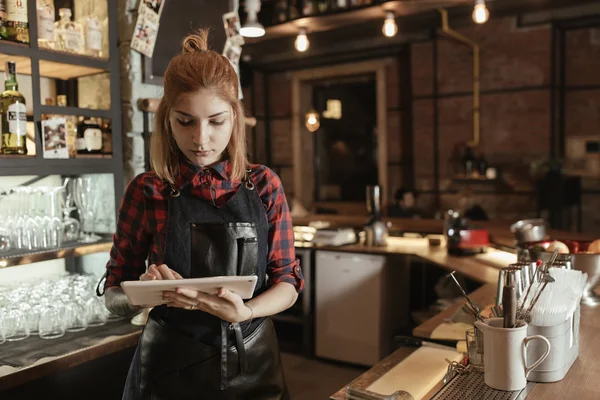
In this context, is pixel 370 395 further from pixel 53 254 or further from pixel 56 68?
pixel 56 68

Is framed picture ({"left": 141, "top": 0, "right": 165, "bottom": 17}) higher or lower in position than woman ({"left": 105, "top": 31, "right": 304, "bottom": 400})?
higher

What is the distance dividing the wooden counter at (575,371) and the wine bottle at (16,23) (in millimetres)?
1931

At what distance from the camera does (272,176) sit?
1708 millimetres

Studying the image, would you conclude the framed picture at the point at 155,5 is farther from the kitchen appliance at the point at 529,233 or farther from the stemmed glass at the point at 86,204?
the kitchen appliance at the point at 529,233

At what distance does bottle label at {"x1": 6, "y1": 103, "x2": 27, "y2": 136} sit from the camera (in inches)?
92.1

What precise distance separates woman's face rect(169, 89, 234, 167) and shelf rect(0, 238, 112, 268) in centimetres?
115

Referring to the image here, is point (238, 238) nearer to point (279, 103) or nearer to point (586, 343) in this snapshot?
point (586, 343)

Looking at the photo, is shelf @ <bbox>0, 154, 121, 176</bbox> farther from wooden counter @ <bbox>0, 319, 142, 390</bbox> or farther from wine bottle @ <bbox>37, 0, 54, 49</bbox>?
wooden counter @ <bbox>0, 319, 142, 390</bbox>

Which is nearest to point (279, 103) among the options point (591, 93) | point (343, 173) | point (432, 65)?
point (343, 173)

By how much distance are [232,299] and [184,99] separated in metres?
0.55

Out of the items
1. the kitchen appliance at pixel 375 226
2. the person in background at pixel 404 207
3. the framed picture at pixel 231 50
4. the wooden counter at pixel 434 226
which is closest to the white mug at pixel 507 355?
the framed picture at pixel 231 50

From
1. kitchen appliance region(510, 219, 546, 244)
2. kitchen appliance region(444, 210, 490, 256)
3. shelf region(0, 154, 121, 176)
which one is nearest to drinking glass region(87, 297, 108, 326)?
shelf region(0, 154, 121, 176)

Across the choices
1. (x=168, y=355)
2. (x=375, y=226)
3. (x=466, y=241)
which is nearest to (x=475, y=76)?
(x=375, y=226)

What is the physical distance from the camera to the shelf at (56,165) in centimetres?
229
